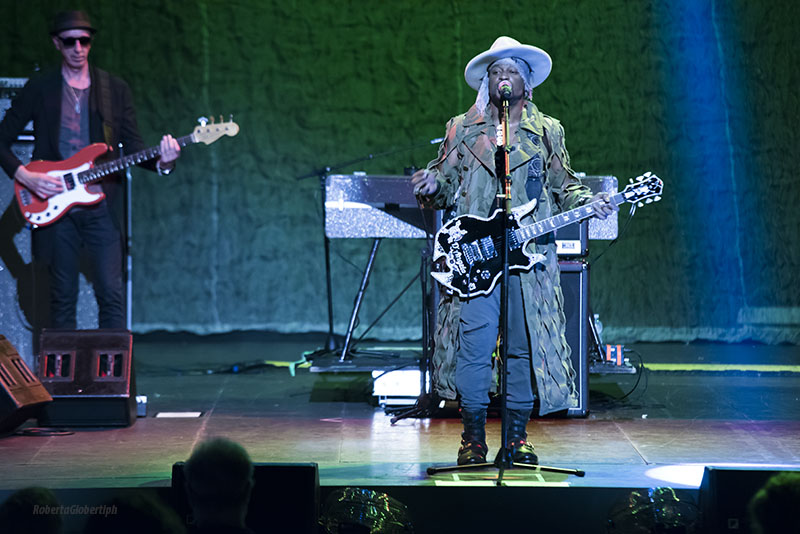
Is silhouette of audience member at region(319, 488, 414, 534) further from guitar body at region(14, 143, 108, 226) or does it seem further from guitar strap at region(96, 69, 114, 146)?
guitar strap at region(96, 69, 114, 146)

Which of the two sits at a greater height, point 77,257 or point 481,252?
point 77,257

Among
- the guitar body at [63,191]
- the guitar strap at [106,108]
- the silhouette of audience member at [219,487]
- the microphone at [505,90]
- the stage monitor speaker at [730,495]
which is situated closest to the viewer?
the silhouette of audience member at [219,487]

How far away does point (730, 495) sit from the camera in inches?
126

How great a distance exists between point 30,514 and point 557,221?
2400 millimetres

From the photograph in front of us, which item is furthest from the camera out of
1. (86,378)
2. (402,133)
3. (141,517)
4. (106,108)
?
(402,133)

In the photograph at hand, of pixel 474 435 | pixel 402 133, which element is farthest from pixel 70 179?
pixel 402 133

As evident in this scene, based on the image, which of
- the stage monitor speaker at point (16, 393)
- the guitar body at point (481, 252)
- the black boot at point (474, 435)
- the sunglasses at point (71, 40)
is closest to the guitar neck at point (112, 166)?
the sunglasses at point (71, 40)

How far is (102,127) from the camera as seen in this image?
18.6ft

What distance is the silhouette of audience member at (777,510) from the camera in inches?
95.6

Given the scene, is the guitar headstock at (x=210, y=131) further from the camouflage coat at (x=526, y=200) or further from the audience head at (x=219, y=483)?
the audience head at (x=219, y=483)

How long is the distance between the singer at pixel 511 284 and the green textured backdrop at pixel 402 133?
415cm

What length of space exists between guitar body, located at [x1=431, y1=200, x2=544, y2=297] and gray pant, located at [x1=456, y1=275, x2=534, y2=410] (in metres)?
0.08

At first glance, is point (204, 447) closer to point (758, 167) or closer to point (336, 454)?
point (336, 454)

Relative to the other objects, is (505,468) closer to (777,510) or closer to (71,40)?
(777,510)
